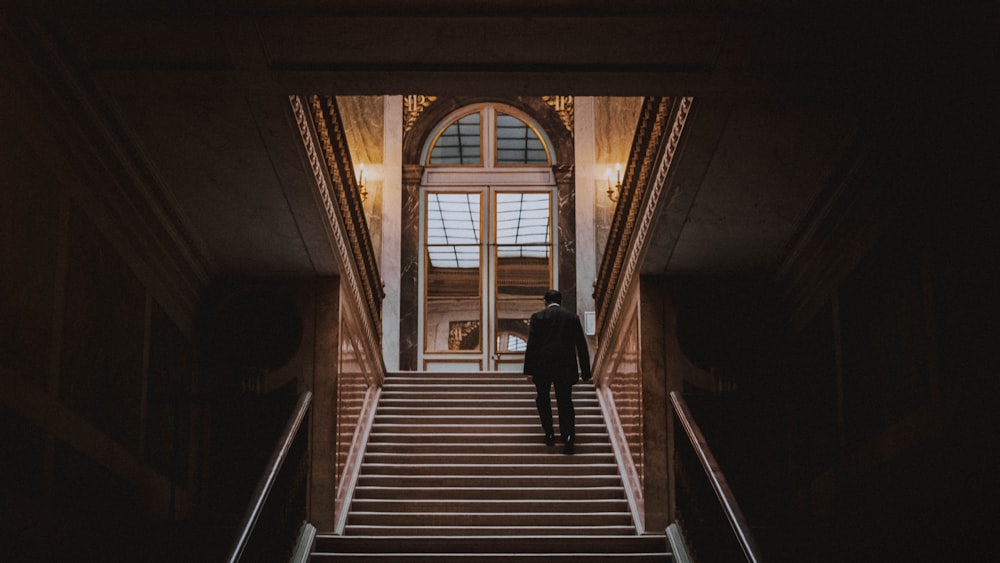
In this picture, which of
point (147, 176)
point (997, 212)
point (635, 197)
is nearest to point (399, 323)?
point (635, 197)

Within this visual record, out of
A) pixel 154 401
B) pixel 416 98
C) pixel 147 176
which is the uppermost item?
pixel 416 98

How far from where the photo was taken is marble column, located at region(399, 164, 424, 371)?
54.9ft

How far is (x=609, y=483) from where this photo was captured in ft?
36.1

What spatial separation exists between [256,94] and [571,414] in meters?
5.43

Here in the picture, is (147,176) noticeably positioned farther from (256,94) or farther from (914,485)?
(914,485)

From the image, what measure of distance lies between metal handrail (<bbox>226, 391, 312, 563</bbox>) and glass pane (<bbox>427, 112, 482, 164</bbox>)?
7898 mm

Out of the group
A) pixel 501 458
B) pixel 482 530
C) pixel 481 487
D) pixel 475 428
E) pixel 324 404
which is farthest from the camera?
pixel 475 428

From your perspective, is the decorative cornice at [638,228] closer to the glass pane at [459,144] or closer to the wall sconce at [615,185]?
the wall sconce at [615,185]

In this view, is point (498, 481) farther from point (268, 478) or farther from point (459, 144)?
point (459, 144)

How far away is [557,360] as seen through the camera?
11719 millimetres

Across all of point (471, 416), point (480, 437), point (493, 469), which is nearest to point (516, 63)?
point (493, 469)

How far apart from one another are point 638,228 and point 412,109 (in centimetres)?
794

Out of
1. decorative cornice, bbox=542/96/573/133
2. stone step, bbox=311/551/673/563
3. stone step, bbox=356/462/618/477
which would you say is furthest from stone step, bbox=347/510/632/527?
decorative cornice, bbox=542/96/573/133

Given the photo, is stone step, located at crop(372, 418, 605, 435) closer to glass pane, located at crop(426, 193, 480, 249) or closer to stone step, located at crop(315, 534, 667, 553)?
stone step, located at crop(315, 534, 667, 553)
